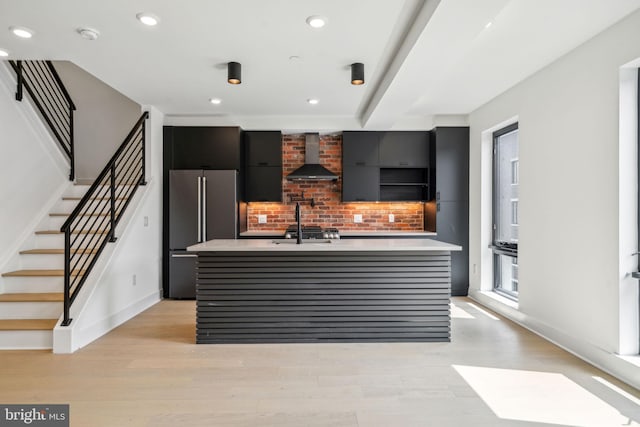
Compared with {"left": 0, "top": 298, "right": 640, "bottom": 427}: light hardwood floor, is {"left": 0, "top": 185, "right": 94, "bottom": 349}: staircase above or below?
above

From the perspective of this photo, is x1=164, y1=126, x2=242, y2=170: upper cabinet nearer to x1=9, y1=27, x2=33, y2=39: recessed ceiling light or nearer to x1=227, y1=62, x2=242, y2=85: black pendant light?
x1=227, y1=62, x2=242, y2=85: black pendant light

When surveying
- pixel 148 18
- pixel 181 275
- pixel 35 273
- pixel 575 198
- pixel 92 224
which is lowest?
pixel 181 275

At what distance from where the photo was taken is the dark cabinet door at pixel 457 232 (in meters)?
5.40

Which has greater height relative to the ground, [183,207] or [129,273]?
[183,207]

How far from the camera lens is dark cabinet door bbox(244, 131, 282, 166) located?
18.4 feet

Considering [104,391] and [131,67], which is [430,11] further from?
[104,391]

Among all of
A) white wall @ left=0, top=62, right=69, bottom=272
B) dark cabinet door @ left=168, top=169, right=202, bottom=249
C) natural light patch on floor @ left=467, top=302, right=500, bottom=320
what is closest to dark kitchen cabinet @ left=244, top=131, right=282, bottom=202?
dark cabinet door @ left=168, top=169, right=202, bottom=249

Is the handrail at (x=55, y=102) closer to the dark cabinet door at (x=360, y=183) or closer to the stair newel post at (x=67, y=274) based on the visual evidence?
the stair newel post at (x=67, y=274)

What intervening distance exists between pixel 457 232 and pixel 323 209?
2073 mm

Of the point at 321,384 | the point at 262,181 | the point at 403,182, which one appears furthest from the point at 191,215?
the point at 321,384

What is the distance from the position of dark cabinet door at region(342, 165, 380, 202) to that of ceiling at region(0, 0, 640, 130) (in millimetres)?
1159

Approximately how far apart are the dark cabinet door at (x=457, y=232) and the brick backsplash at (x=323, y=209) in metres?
0.59

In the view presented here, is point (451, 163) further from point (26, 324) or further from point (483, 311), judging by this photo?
point (26, 324)

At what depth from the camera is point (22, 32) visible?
2855 mm
